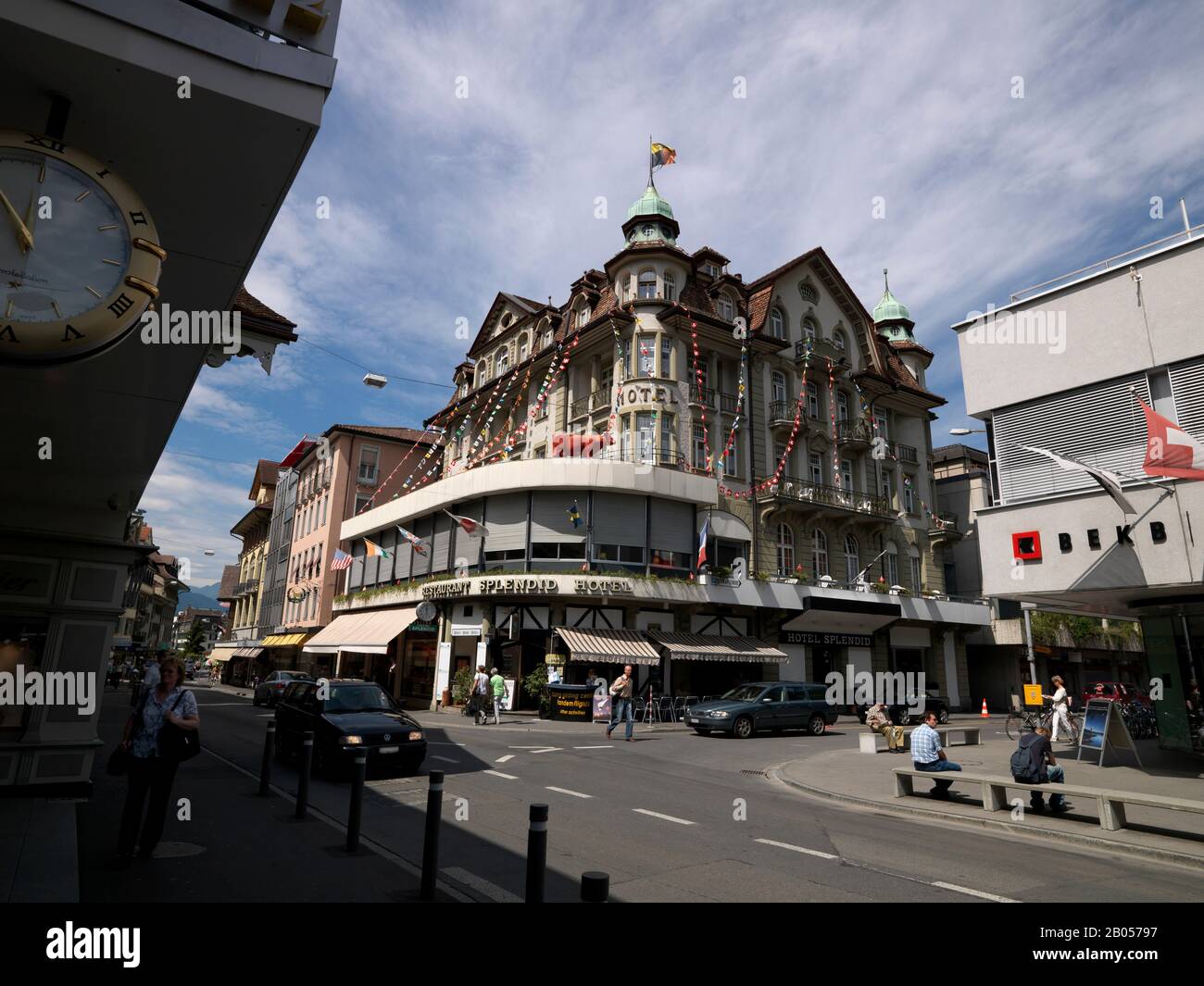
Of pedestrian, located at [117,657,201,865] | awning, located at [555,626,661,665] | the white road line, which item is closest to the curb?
the white road line

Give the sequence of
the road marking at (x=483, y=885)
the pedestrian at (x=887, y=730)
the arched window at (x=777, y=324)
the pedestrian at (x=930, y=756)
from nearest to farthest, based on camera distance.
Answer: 1. the road marking at (x=483, y=885)
2. the pedestrian at (x=930, y=756)
3. the pedestrian at (x=887, y=730)
4. the arched window at (x=777, y=324)

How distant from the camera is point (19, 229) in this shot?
3404 millimetres

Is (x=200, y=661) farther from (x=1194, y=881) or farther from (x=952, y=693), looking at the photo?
(x=1194, y=881)

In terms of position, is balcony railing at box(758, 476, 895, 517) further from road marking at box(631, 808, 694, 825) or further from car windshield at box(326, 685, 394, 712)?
road marking at box(631, 808, 694, 825)

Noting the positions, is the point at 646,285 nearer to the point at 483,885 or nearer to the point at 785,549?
the point at 785,549

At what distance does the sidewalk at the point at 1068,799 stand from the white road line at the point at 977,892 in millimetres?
3204

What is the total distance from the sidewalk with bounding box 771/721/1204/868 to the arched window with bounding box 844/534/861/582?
16.7 metres

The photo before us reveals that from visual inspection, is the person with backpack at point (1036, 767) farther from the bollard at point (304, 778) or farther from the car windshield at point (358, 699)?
the car windshield at point (358, 699)

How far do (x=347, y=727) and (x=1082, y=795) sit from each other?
1054 cm

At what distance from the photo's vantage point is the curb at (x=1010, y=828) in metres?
7.97

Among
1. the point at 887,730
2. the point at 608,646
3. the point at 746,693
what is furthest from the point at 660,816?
the point at 608,646

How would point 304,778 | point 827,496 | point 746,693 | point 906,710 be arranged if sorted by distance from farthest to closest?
point 827,496
point 906,710
point 746,693
point 304,778

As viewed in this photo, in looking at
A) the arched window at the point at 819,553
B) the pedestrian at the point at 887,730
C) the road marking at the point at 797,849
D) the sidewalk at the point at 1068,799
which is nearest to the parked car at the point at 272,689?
the pedestrian at the point at 887,730
